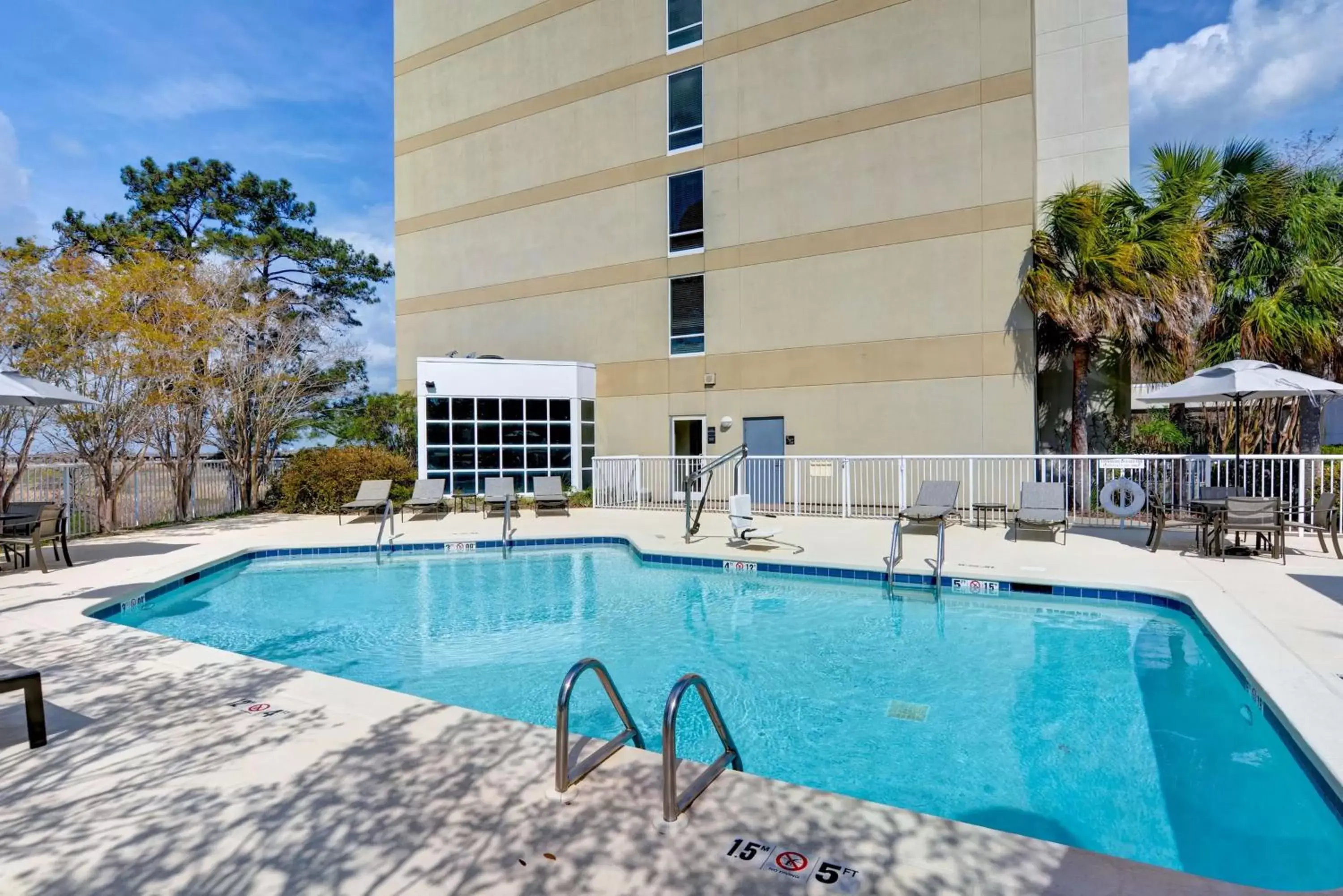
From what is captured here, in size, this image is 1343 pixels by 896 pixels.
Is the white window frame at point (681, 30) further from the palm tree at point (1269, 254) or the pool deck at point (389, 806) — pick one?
the pool deck at point (389, 806)

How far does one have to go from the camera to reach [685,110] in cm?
1609

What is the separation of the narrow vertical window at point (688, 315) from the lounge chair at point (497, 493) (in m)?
4.98

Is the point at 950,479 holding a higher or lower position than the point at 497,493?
higher

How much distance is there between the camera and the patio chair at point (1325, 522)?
8109 millimetres

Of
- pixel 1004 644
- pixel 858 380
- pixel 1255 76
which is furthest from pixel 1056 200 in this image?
pixel 1255 76

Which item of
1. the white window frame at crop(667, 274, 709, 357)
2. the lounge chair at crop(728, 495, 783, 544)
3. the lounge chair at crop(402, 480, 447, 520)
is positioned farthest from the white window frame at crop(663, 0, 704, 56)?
the lounge chair at crop(728, 495, 783, 544)

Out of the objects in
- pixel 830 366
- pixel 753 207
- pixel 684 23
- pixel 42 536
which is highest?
pixel 684 23

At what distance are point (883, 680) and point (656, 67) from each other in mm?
15410

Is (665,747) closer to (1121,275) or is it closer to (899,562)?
(899,562)

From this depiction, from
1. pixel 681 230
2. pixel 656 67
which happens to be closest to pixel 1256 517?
pixel 681 230

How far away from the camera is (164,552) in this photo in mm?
9695

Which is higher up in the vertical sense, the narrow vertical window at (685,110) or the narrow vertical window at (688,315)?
the narrow vertical window at (685,110)

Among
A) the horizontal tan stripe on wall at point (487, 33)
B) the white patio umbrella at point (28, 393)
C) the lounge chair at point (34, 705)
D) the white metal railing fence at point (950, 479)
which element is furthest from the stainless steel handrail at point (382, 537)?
the horizontal tan stripe on wall at point (487, 33)

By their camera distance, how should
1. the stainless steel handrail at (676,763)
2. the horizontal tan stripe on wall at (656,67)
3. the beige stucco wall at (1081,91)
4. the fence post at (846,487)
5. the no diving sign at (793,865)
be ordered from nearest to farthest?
the no diving sign at (793,865)
the stainless steel handrail at (676,763)
the fence post at (846,487)
the horizontal tan stripe on wall at (656,67)
the beige stucco wall at (1081,91)
